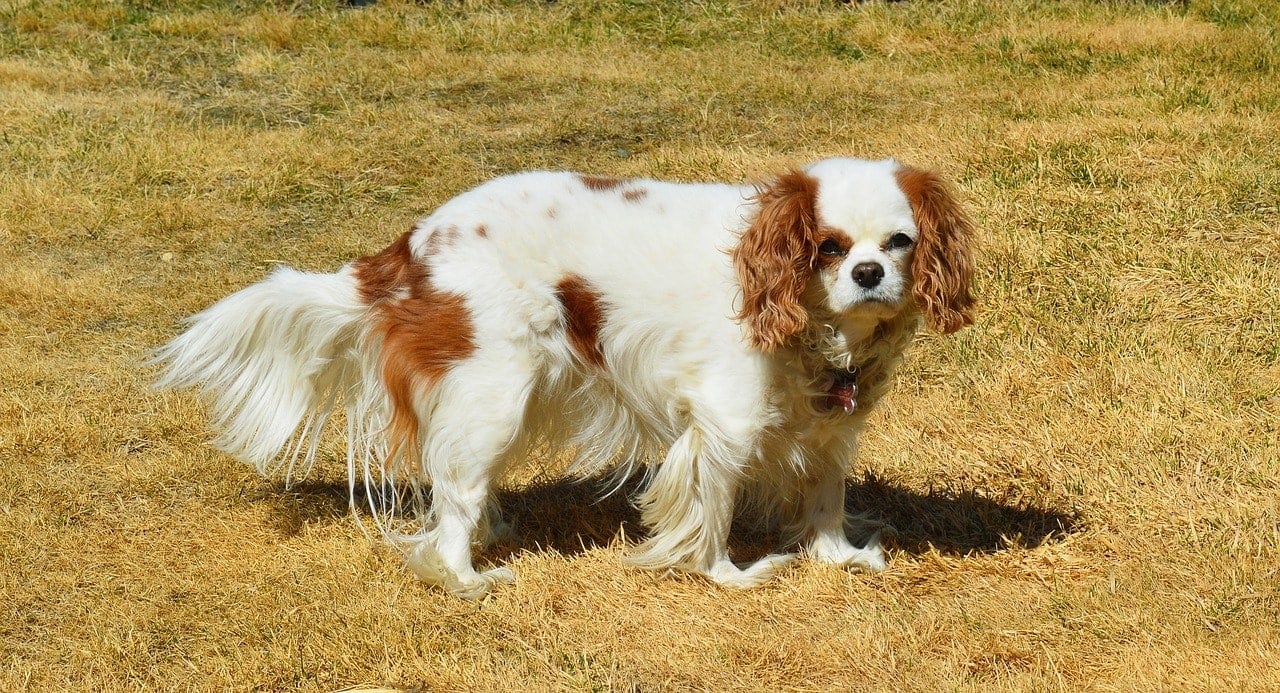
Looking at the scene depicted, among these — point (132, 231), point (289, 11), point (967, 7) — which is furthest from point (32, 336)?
point (967, 7)

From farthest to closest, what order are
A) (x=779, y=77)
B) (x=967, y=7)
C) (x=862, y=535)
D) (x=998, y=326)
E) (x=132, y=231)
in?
1. (x=967, y=7)
2. (x=779, y=77)
3. (x=132, y=231)
4. (x=998, y=326)
5. (x=862, y=535)

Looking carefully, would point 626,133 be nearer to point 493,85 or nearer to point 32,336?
point 493,85

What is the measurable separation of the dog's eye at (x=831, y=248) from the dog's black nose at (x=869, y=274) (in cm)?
11

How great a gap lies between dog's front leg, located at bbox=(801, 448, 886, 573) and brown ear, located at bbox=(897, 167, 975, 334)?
2.17 ft

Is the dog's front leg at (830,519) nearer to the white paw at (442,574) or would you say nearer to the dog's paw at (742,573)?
the dog's paw at (742,573)

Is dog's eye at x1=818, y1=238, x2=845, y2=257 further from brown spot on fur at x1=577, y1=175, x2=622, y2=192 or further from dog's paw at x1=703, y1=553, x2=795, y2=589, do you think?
dog's paw at x1=703, y1=553, x2=795, y2=589

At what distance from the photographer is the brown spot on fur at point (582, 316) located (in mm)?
4016

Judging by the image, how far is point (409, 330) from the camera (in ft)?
13.3

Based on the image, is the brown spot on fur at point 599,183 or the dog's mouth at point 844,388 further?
the brown spot on fur at point 599,183

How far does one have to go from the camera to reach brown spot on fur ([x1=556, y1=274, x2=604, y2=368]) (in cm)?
402

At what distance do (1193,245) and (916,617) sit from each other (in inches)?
129

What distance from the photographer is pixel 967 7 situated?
37.0ft

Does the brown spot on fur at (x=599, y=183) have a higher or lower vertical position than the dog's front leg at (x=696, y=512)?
higher

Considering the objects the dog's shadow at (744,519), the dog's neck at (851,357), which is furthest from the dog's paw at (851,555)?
the dog's neck at (851,357)
